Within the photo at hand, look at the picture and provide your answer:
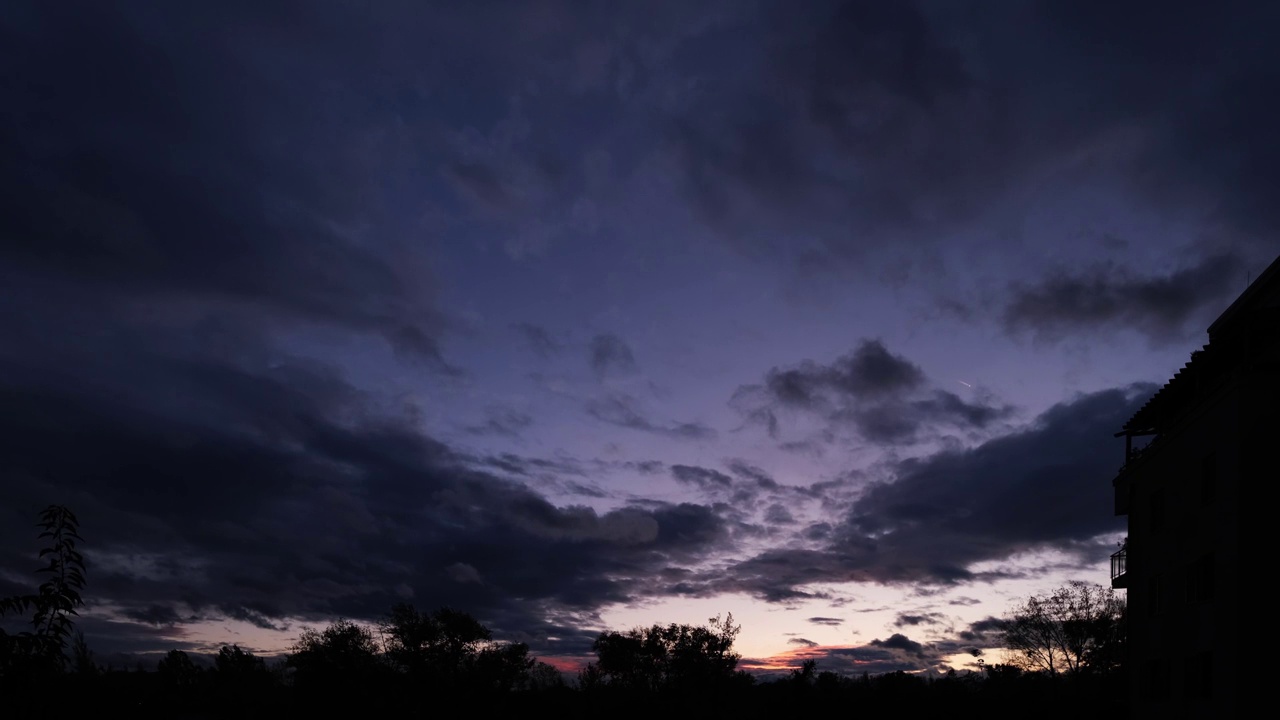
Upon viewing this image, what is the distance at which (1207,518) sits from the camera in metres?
29.5

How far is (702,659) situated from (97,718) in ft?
244

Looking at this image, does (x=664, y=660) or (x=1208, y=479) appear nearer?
(x=1208, y=479)

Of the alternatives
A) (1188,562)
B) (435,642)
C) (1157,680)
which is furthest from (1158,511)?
(435,642)

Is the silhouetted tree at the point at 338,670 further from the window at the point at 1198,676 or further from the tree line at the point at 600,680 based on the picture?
the window at the point at 1198,676

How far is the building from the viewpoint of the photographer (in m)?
26.7

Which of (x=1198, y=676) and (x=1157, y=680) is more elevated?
(x=1198, y=676)

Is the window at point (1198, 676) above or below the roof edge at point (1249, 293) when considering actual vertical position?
below

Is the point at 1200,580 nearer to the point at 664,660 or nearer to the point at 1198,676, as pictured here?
the point at 1198,676

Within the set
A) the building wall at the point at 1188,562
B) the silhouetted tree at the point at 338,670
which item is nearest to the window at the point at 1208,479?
the building wall at the point at 1188,562

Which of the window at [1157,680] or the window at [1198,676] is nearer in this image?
the window at [1198,676]

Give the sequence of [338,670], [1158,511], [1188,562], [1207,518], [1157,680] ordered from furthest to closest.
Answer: [338,670] → [1158,511] → [1157,680] → [1188,562] → [1207,518]

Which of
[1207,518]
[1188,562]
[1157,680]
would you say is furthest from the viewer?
[1157,680]

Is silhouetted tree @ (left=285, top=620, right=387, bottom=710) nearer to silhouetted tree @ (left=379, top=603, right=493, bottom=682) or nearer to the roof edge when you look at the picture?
silhouetted tree @ (left=379, top=603, right=493, bottom=682)

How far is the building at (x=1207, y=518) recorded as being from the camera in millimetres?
26719
